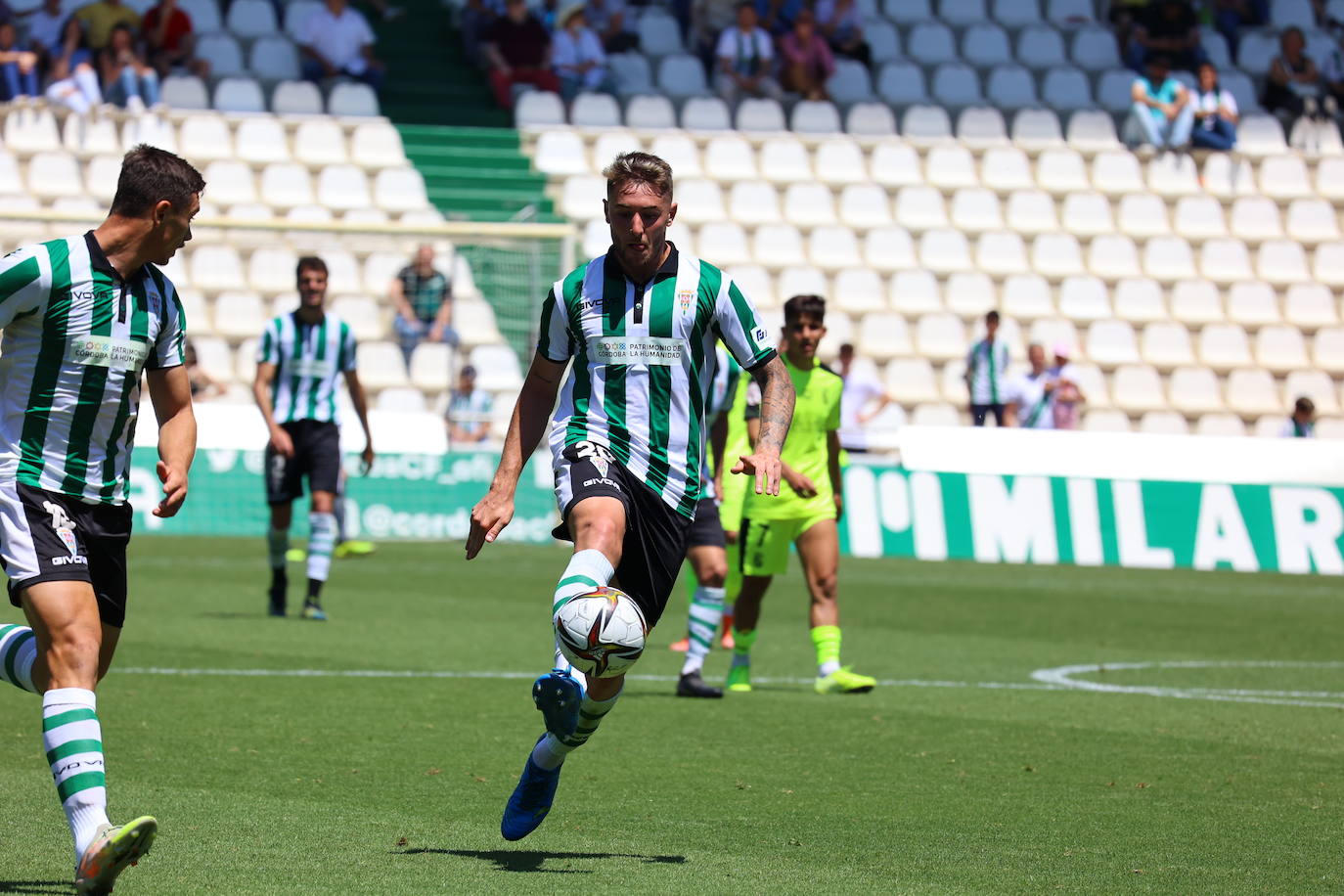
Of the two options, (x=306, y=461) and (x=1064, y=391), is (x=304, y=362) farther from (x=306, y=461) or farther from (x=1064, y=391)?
(x=1064, y=391)

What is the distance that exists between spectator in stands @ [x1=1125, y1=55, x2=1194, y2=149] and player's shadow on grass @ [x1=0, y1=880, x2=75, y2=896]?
2524 centimetres

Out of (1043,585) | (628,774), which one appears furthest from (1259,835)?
(1043,585)

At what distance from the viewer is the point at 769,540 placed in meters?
10.2

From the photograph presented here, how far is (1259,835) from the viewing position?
6336mm

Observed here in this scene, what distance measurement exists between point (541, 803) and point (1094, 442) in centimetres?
1565

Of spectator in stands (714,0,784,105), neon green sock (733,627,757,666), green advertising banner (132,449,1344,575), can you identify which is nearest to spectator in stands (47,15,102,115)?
green advertising banner (132,449,1344,575)

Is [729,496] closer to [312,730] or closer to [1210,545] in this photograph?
[312,730]

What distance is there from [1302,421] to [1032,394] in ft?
10.8

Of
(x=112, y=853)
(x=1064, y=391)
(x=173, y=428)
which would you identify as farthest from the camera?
(x=1064, y=391)

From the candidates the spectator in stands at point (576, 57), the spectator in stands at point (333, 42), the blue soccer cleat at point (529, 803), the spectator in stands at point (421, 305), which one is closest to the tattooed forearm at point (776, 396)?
the blue soccer cleat at point (529, 803)

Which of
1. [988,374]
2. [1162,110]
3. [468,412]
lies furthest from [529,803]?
[1162,110]

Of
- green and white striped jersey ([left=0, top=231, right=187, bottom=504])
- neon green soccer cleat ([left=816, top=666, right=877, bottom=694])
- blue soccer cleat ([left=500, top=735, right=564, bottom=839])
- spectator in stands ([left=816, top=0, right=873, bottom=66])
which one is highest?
spectator in stands ([left=816, top=0, right=873, bottom=66])

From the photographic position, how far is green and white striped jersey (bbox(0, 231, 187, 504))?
5277mm

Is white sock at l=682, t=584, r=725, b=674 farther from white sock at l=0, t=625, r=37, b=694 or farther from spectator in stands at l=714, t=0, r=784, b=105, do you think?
spectator in stands at l=714, t=0, r=784, b=105
